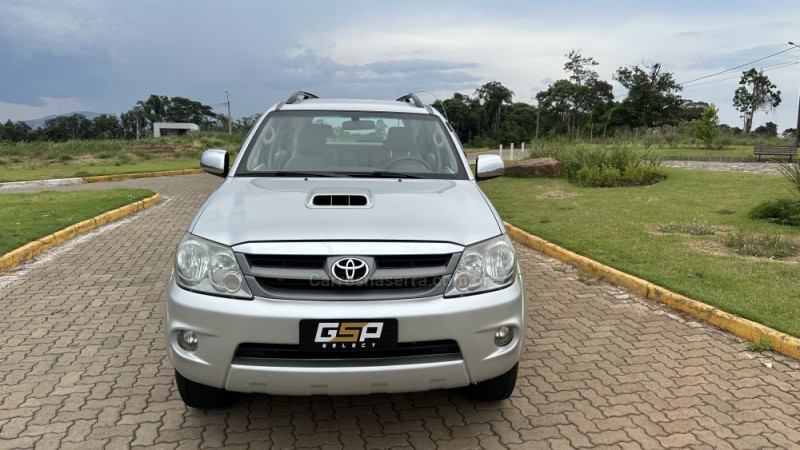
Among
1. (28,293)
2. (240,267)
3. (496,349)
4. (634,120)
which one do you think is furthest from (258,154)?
(634,120)

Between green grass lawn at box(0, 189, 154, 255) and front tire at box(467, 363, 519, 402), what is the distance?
243 inches

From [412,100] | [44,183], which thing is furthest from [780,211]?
[44,183]

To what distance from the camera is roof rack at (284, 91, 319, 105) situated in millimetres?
4594

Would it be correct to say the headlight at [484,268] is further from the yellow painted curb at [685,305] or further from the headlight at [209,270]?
the yellow painted curb at [685,305]

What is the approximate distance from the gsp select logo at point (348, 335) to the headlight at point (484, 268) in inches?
15.3

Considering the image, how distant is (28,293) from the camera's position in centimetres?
547

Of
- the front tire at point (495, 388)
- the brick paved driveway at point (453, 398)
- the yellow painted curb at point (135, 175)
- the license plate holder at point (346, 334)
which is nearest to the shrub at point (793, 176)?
the brick paved driveway at point (453, 398)

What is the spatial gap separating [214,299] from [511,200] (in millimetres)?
9757

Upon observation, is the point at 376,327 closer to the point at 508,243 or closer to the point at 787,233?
the point at 508,243

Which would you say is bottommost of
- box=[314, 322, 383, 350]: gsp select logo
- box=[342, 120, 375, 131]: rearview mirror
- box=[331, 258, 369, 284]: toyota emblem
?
box=[314, 322, 383, 350]: gsp select logo

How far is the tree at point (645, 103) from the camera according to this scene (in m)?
59.3

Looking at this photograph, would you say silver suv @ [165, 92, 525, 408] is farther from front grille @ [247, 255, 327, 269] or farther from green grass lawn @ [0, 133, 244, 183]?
green grass lawn @ [0, 133, 244, 183]

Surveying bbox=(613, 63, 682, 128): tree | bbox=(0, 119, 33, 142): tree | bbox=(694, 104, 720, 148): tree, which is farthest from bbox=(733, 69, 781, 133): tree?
bbox=(0, 119, 33, 142): tree

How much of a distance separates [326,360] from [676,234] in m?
6.47
